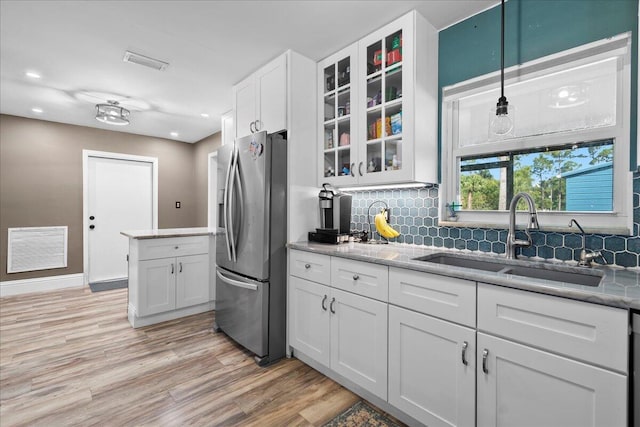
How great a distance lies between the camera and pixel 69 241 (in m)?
4.59

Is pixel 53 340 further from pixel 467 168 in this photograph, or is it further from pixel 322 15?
pixel 467 168

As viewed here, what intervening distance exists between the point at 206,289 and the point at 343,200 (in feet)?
6.68

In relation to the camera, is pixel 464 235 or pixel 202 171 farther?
pixel 202 171

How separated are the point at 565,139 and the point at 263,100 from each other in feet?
7.29

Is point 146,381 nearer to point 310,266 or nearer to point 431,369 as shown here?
point 310,266

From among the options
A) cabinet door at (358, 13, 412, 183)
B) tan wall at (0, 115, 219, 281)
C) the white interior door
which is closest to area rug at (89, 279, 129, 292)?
the white interior door

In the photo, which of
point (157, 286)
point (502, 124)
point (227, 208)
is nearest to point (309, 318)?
point (227, 208)

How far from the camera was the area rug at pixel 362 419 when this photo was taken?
66.7 inches

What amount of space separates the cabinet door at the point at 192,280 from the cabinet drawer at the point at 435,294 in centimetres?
250

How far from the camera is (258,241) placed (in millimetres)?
Result: 2367

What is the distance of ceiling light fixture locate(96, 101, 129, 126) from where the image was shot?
3580 millimetres

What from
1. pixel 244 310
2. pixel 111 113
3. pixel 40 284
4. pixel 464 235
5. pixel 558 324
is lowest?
pixel 40 284

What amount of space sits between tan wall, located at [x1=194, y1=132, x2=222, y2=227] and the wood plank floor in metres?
2.56

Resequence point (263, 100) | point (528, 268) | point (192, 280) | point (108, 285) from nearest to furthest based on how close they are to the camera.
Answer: point (528, 268) → point (263, 100) → point (192, 280) → point (108, 285)
